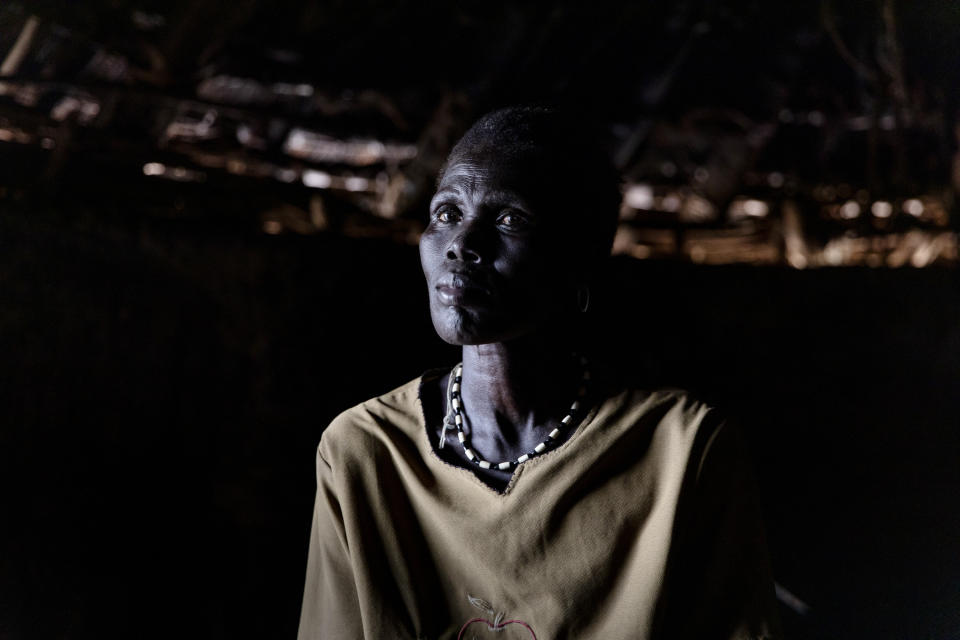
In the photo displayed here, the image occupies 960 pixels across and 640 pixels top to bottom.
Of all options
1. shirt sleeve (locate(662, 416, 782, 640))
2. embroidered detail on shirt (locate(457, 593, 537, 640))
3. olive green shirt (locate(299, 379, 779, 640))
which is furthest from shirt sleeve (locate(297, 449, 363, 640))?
shirt sleeve (locate(662, 416, 782, 640))

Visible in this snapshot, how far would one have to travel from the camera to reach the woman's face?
0.91 meters

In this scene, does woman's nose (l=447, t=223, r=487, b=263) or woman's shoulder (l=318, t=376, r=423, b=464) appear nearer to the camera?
woman's nose (l=447, t=223, r=487, b=263)

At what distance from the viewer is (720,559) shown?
37.5 inches

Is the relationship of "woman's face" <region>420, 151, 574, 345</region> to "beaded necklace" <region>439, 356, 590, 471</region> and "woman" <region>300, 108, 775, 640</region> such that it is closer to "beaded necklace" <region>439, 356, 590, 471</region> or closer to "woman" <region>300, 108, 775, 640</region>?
"woman" <region>300, 108, 775, 640</region>

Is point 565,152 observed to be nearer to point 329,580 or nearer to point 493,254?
point 493,254

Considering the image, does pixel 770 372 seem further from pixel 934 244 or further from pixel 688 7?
pixel 688 7

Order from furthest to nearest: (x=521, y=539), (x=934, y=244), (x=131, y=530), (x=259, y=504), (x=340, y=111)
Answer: (x=934, y=244), (x=340, y=111), (x=259, y=504), (x=131, y=530), (x=521, y=539)

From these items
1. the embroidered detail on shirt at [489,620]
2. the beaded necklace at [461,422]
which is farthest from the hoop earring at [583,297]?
the embroidered detail on shirt at [489,620]

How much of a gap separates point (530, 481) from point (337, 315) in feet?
2.69

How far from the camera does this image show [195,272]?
4.95 ft

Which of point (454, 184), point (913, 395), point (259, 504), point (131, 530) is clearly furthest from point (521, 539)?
point (913, 395)

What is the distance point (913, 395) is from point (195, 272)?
1900 mm

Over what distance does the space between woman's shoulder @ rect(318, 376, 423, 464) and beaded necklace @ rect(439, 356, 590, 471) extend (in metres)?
0.05

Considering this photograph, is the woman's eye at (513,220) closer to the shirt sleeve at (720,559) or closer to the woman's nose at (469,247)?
the woman's nose at (469,247)
